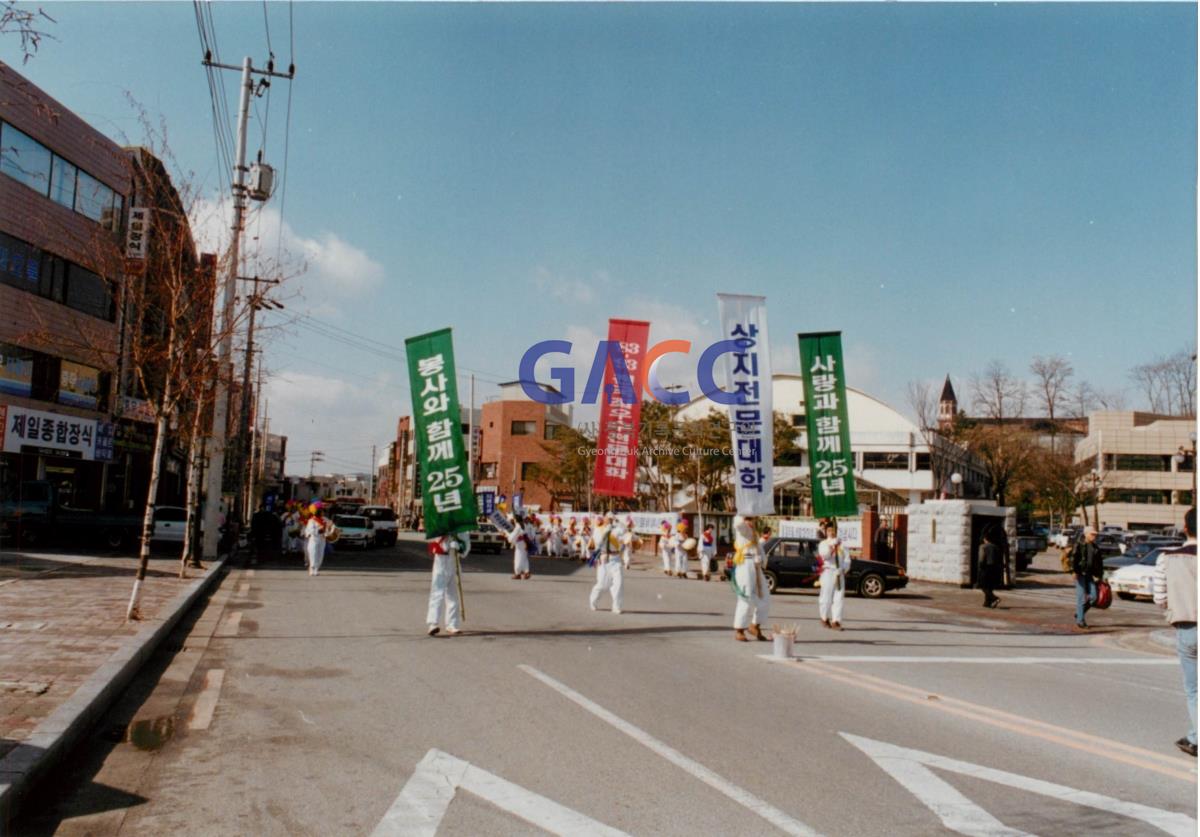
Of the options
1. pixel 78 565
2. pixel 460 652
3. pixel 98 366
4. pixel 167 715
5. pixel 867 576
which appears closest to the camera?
pixel 167 715

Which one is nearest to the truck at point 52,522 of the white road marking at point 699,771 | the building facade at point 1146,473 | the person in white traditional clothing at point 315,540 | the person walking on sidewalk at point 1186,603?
the person in white traditional clothing at point 315,540

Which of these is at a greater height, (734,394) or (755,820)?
(734,394)

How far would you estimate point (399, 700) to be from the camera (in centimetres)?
796

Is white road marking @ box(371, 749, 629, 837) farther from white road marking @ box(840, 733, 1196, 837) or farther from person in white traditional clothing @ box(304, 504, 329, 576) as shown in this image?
A: person in white traditional clothing @ box(304, 504, 329, 576)

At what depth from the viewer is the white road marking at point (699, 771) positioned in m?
4.94

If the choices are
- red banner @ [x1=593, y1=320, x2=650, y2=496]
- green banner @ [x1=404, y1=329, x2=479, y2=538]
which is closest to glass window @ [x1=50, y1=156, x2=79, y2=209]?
red banner @ [x1=593, y1=320, x2=650, y2=496]

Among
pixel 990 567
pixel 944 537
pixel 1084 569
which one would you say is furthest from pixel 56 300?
pixel 1084 569

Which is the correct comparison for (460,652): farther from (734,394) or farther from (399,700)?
(734,394)

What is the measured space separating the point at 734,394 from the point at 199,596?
1019 centimetres

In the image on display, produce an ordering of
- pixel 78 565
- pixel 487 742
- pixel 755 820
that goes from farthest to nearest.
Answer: pixel 78 565
pixel 487 742
pixel 755 820

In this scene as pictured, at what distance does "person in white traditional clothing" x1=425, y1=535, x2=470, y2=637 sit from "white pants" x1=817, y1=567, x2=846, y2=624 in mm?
5850

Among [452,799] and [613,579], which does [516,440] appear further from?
[452,799]

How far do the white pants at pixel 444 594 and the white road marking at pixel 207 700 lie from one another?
3.16m

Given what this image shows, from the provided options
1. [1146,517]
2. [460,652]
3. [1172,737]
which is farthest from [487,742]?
[1146,517]
